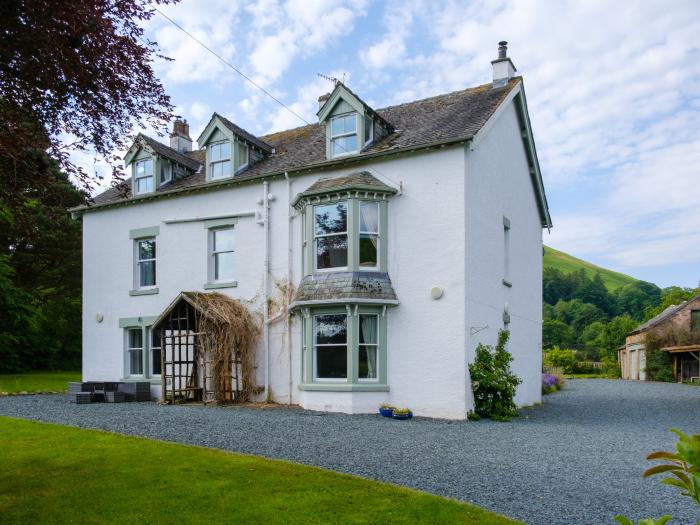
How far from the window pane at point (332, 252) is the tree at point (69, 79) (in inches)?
364

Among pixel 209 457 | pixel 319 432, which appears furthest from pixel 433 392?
pixel 209 457

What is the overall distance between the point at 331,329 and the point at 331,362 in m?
0.85

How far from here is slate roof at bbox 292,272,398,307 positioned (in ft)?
51.9

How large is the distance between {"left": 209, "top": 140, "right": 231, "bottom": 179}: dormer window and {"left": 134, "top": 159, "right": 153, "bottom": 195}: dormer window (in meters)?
2.64

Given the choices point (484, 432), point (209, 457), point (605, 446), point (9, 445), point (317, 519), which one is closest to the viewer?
point (317, 519)

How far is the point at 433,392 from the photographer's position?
15.5 m

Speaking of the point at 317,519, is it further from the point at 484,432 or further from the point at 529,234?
the point at 529,234

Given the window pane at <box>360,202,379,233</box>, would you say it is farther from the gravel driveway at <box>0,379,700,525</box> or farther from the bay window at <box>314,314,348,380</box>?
the gravel driveway at <box>0,379,700,525</box>

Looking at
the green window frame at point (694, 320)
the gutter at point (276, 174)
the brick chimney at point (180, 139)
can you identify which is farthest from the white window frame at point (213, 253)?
the green window frame at point (694, 320)

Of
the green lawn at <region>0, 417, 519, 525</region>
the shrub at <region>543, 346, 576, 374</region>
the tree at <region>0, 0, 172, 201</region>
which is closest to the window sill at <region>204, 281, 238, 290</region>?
the green lawn at <region>0, 417, 519, 525</region>

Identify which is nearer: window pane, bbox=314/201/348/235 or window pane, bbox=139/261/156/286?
window pane, bbox=314/201/348/235

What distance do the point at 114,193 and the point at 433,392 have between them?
14556 millimetres

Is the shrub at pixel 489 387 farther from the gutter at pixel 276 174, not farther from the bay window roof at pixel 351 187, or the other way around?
the gutter at pixel 276 174

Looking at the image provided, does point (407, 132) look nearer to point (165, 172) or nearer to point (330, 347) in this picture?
point (330, 347)
